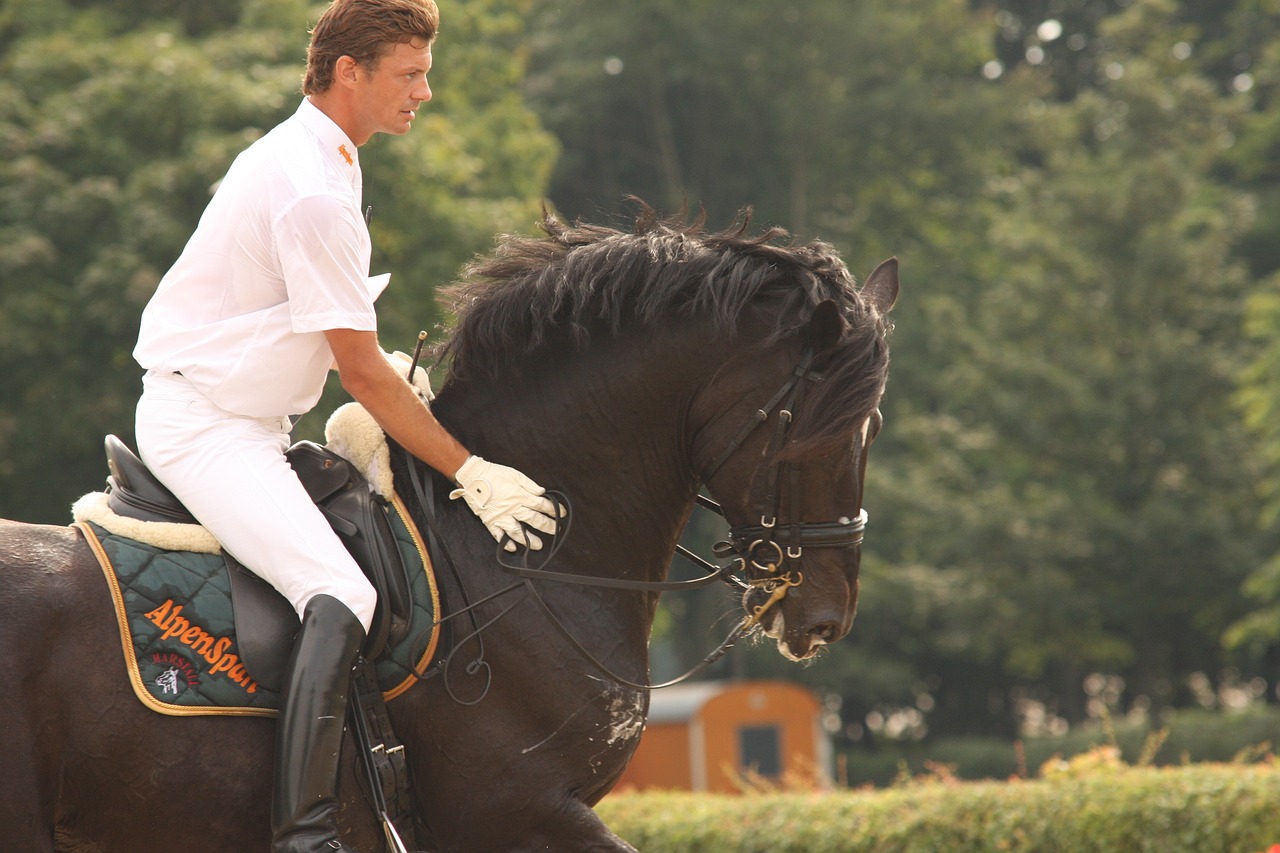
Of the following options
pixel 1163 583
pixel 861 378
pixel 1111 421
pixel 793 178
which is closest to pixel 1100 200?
pixel 1111 421

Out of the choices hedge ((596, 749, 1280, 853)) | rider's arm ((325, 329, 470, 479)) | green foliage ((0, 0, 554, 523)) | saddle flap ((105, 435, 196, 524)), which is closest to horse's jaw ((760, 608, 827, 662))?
rider's arm ((325, 329, 470, 479))

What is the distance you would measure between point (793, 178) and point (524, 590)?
35586 mm

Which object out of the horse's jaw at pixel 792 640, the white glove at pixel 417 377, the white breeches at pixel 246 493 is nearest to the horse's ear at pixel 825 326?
the horse's jaw at pixel 792 640

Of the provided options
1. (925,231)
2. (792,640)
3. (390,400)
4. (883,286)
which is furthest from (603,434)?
(925,231)

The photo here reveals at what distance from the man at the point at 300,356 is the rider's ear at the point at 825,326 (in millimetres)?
880

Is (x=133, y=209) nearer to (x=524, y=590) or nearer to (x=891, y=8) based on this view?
(x=524, y=590)

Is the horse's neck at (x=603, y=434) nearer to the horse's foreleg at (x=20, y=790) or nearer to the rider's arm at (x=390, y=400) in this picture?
the rider's arm at (x=390, y=400)

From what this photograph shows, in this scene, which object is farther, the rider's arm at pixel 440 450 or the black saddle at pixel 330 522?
the rider's arm at pixel 440 450

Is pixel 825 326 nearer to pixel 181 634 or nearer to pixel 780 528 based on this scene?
pixel 780 528

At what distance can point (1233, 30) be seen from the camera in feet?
126

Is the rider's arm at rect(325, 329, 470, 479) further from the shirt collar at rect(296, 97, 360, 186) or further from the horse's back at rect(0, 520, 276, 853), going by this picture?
the horse's back at rect(0, 520, 276, 853)

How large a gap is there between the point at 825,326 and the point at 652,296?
0.49m

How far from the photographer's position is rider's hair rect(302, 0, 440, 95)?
389 cm

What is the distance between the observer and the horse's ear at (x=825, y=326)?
4.00 m
